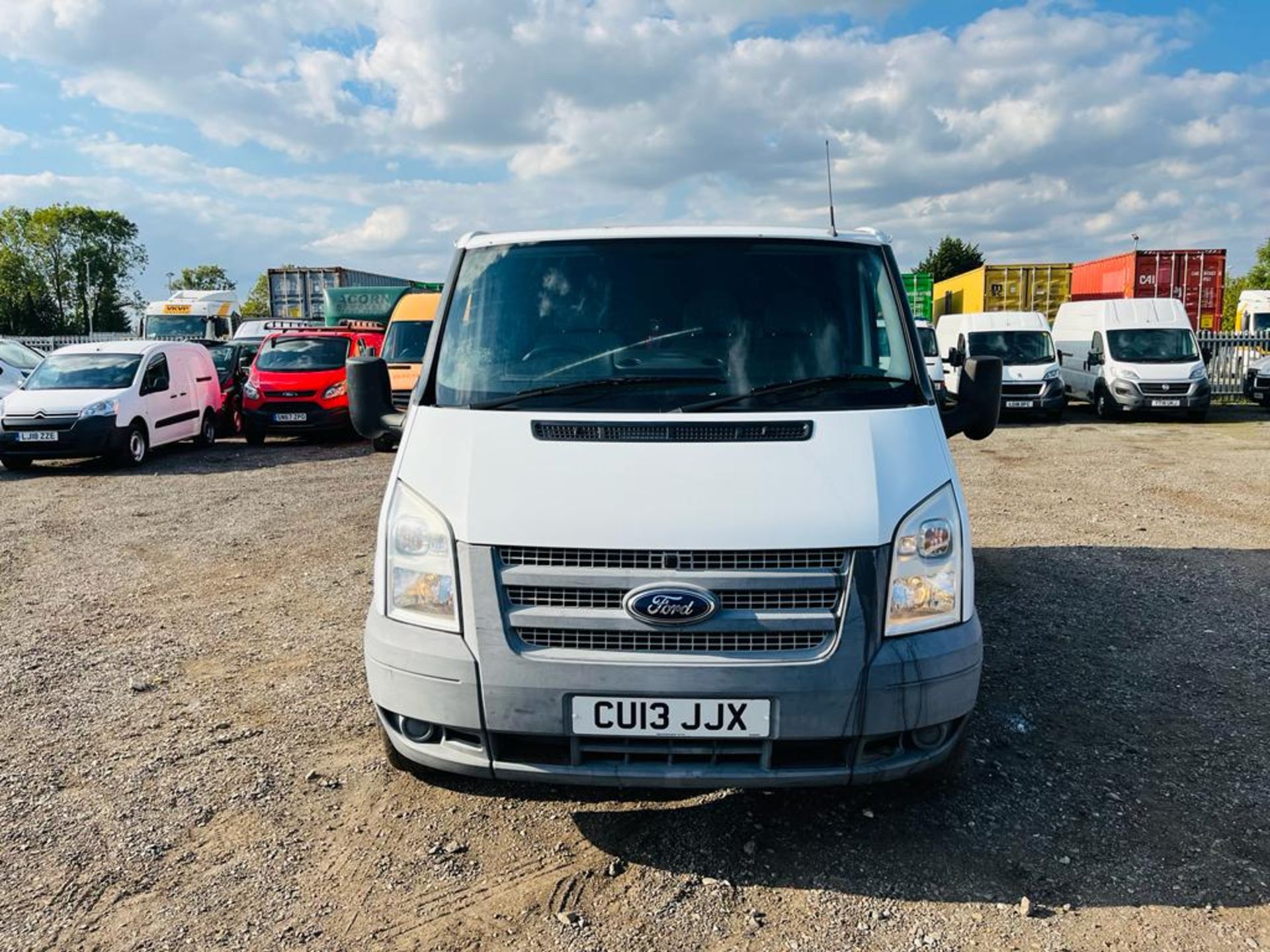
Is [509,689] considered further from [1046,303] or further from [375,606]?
[1046,303]

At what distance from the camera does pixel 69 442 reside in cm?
1287

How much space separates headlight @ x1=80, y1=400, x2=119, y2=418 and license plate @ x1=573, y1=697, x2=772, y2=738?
1241 centimetres

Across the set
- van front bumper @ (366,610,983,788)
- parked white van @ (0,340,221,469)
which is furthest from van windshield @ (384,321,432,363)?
van front bumper @ (366,610,983,788)

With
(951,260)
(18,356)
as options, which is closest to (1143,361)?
(18,356)

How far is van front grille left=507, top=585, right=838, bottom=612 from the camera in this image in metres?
2.93

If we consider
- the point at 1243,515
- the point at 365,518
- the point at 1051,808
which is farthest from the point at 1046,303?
the point at 1051,808

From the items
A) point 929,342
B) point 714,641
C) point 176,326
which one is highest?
point 176,326

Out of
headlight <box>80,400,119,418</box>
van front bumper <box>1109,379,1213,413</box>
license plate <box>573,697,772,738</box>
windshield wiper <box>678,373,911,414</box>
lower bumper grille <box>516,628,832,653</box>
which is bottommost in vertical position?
van front bumper <box>1109,379,1213,413</box>

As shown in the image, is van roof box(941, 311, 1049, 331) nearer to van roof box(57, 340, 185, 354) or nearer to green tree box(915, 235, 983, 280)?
van roof box(57, 340, 185, 354)

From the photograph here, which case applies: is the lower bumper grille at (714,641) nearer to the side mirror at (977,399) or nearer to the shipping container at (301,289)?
the side mirror at (977,399)

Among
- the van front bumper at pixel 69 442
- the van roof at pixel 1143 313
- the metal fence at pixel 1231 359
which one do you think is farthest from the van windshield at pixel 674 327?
the metal fence at pixel 1231 359

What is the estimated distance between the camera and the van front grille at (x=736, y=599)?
115 inches

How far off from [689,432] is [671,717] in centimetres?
94

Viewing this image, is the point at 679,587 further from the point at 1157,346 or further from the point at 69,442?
the point at 1157,346
